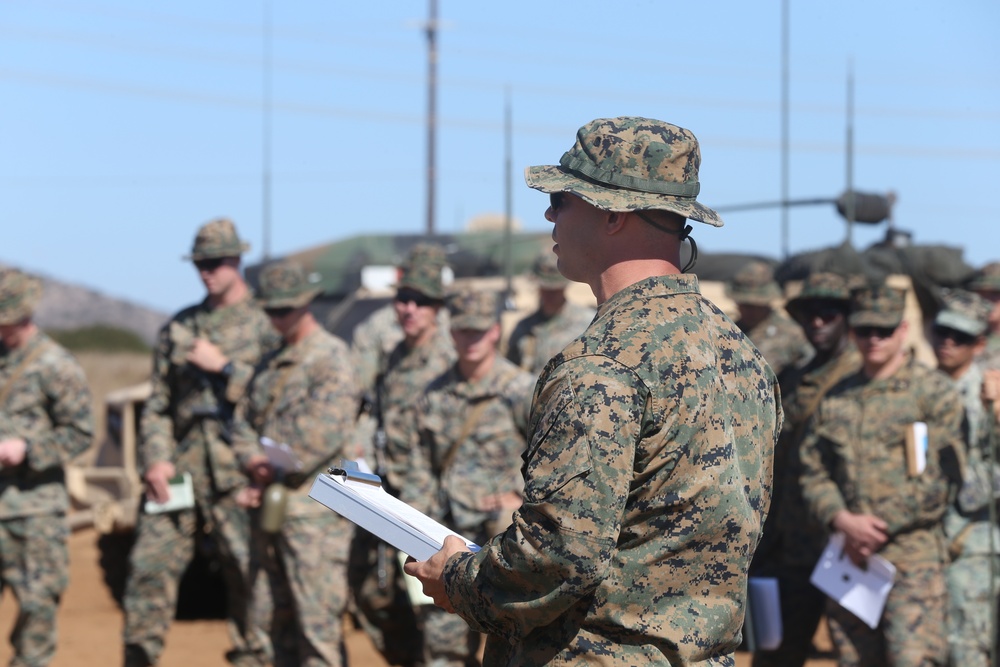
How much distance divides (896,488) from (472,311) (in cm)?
221

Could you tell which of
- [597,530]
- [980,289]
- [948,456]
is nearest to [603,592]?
[597,530]

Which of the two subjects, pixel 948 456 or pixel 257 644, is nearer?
pixel 948 456

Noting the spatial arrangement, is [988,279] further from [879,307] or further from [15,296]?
[15,296]

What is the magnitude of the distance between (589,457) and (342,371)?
14.6 ft

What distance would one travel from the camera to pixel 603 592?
9.87 feet

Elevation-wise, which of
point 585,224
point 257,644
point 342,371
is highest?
point 585,224

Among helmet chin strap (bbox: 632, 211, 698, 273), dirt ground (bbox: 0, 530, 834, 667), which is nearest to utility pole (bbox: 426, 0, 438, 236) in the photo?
dirt ground (bbox: 0, 530, 834, 667)

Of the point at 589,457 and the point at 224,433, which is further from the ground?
the point at 589,457

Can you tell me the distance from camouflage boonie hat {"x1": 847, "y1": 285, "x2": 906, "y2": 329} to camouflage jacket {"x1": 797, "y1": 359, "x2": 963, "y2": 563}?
0.26 metres

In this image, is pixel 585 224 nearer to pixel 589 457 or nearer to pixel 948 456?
pixel 589 457

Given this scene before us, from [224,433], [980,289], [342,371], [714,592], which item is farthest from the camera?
[980,289]

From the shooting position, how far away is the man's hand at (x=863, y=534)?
6336 millimetres

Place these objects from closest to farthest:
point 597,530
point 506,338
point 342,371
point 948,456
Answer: point 597,530, point 948,456, point 342,371, point 506,338

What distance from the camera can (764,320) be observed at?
9047 millimetres
